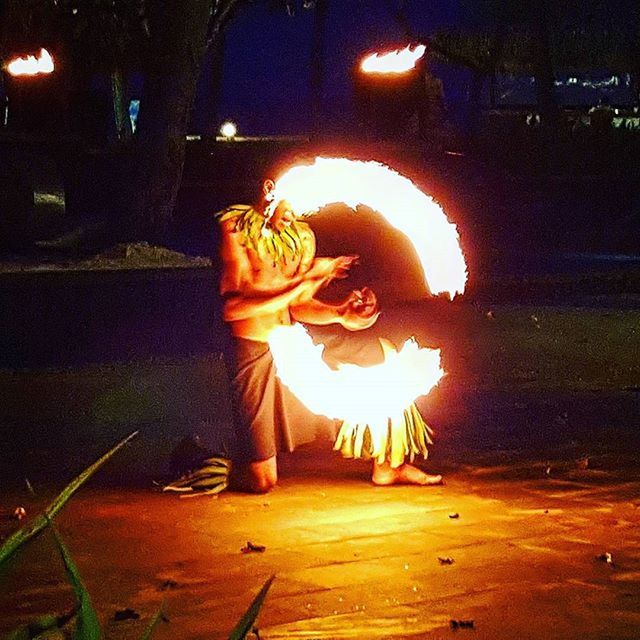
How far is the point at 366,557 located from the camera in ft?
20.6

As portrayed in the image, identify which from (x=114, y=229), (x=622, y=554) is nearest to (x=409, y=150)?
(x=114, y=229)

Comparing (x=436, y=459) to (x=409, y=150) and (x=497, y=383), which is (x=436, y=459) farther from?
(x=409, y=150)

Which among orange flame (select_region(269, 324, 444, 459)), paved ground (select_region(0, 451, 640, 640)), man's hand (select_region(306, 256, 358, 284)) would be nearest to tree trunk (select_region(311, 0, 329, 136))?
man's hand (select_region(306, 256, 358, 284))

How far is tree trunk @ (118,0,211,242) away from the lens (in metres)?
19.5

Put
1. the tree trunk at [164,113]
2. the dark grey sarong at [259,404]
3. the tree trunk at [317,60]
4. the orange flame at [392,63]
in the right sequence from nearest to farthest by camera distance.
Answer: the dark grey sarong at [259,404] < the tree trunk at [164,113] < the orange flame at [392,63] < the tree trunk at [317,60]

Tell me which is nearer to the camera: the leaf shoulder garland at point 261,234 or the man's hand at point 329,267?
the leaf shoulder garland at point 261,234

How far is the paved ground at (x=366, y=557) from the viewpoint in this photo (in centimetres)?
541

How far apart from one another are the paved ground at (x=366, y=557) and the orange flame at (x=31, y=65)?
1837 cm

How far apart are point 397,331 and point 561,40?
83.2 ft

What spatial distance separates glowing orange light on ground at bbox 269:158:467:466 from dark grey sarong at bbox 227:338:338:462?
3.0 inches

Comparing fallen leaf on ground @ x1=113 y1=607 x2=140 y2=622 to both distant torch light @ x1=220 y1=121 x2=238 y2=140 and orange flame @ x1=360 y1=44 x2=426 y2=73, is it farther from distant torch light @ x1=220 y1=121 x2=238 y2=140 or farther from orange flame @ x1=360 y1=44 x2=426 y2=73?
distant torch light @ x1=220 y1=121 x2=238 y2=140

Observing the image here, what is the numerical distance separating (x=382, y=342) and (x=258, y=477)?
3.11 ft

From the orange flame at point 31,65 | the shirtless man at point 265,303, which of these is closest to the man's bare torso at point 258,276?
the shirtless man at point 265,303

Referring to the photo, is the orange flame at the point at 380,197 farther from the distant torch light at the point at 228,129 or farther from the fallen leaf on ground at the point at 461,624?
the distant torch light at the point at 228,129
